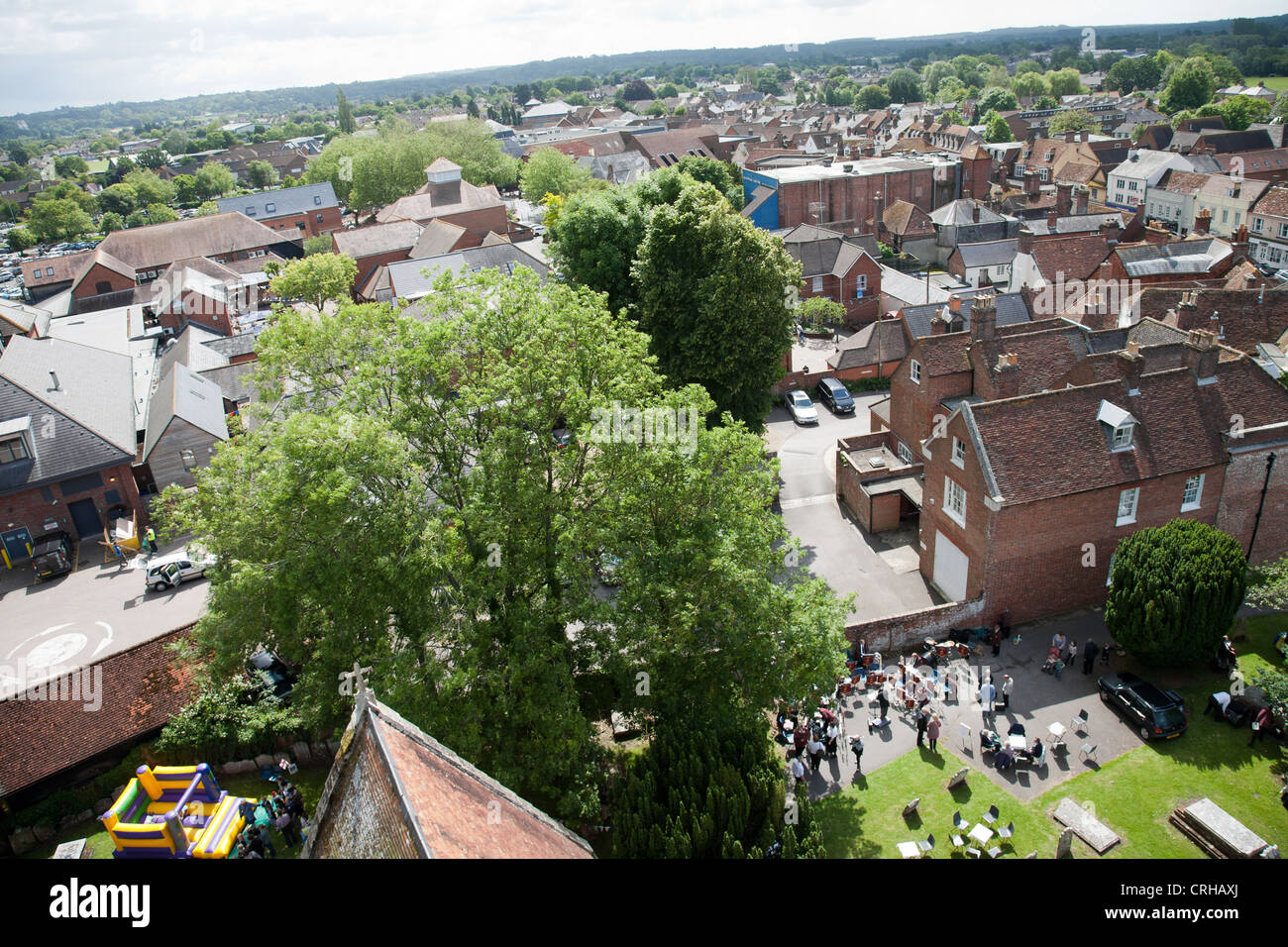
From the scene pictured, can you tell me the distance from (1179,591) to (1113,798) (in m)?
7.07

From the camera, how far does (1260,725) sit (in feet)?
77.9

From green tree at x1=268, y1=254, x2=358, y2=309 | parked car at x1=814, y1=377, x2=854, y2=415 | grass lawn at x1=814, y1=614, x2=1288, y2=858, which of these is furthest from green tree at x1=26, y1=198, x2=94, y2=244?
grass lawn at x1=814, y1=614, x2=1288, y2=858

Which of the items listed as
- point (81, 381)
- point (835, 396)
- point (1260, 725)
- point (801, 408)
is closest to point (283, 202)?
point (81, 381)

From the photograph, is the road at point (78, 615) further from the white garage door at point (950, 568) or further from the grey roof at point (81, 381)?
the white garage door at point (950, 568)

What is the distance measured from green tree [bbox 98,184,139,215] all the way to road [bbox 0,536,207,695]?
5688 inches

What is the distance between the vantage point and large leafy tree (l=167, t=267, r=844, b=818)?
67.4 ft

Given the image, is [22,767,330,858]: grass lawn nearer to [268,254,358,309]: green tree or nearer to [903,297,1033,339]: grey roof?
[903,297,1033,339]: grey roof

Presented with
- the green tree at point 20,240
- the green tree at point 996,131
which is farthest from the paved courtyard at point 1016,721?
the green tree at point 20,240

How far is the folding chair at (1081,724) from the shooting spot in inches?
977

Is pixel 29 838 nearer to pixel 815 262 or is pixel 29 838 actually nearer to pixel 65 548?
pixel 65 548

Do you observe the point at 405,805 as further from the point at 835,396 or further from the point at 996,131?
the point at 996,131

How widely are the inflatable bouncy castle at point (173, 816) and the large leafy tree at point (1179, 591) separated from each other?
27.6 meters

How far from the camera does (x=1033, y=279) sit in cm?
5953

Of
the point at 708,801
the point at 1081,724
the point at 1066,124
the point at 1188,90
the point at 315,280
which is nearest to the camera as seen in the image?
the point at 708,801
